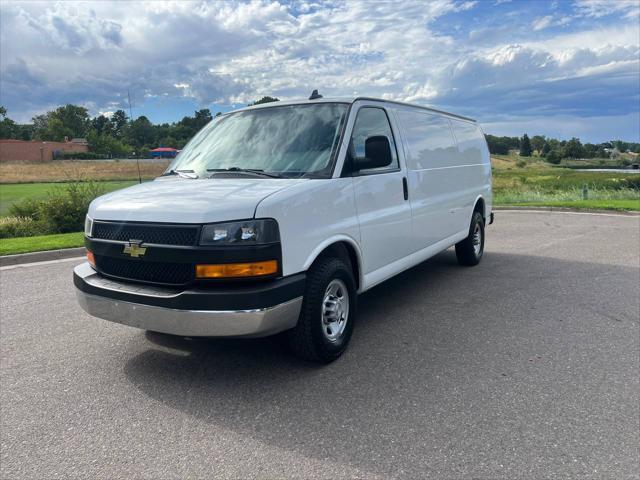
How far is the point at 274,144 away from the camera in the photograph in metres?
4.41

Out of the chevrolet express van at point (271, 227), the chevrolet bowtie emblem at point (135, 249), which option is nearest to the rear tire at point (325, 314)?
the chevrolet express van at point (271, 227)

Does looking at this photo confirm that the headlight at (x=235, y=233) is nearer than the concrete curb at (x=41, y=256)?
Yes

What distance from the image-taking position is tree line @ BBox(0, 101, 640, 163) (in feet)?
19.8

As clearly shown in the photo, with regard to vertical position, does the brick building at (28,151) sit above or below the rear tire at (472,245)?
A: above

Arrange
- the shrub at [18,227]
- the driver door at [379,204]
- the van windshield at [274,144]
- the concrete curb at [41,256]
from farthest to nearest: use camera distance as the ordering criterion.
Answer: the shrub at [18,227], the concrete curb at [41,256], the driver door at [379,204], the van windshield at [274,144]

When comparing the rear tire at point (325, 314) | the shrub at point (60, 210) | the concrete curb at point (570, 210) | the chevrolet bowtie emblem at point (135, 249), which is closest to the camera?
the chevrolet bowtie emblem at point (135, 249)

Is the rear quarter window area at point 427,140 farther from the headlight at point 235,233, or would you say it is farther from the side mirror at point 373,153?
the headlight at point 235,233

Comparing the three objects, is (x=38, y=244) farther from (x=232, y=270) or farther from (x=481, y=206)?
(x=481, y=206)

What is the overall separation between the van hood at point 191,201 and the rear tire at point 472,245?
4.33 metres

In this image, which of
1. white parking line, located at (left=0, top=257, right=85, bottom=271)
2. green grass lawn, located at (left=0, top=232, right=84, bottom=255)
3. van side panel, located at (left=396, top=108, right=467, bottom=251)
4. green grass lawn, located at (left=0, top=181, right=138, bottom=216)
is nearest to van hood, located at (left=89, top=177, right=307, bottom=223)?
van side panel, located at (left=396, top=108, right=467, bottom=251)

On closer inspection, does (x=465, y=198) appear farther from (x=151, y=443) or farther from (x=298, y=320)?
(x=151, y=443)

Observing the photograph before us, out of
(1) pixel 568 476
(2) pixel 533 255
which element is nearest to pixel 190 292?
(1) pixel 568 476

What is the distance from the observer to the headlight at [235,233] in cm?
327

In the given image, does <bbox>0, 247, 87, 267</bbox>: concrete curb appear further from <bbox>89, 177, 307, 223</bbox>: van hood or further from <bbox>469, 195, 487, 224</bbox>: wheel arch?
<bbox>469, 195, 487, 224</bbox>: wheel arch
